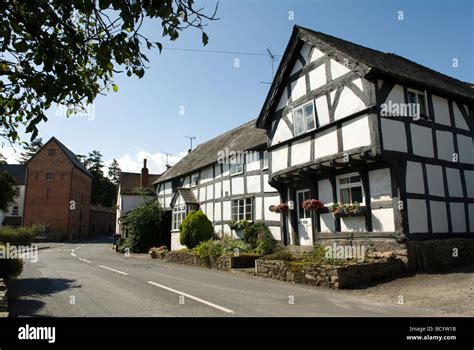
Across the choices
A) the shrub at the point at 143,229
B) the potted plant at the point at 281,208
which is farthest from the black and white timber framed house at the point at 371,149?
the shrub at the point at 143,229

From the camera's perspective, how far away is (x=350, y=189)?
13906 millimetres

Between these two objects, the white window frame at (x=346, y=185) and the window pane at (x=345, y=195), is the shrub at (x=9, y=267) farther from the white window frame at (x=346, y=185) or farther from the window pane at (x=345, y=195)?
the window pane at (x=345, y=195)

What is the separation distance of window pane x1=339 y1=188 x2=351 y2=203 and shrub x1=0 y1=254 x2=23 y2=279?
11356 millimetres

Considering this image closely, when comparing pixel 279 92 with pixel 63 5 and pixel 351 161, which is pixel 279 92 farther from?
pixel 63 5

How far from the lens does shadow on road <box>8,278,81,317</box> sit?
7.53m

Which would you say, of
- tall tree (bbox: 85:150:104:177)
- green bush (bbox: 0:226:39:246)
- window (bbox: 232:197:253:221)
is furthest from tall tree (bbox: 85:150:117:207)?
window (bbox: 232:197:253:221)

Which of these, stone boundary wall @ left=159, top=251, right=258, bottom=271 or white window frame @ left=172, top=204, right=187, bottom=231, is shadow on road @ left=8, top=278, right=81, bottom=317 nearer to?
stone boundary wall @ left=159, top=251, right=258, bottom=271

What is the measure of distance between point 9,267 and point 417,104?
14740 mm

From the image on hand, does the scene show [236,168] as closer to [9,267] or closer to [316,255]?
[316,255]

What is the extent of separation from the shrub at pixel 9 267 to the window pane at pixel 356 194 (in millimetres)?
11556

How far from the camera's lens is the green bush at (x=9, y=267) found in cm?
1079

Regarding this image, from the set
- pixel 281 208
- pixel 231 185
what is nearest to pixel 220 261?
pixel 281 208

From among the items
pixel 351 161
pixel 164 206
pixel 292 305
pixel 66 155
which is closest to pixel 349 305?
pixel 292 305
